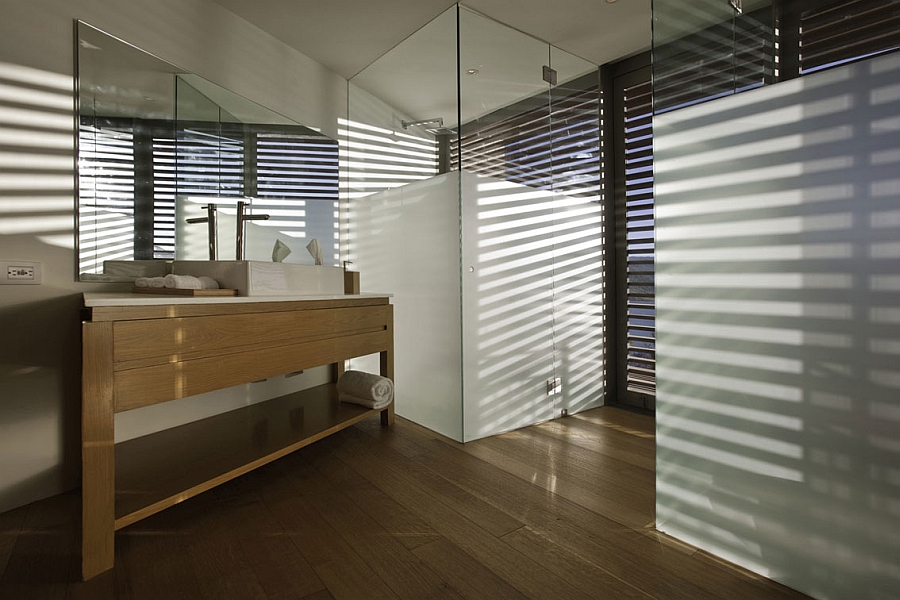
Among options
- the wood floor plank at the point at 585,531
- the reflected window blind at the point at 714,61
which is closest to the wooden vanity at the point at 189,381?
the wood floor plank at the point at 585,531

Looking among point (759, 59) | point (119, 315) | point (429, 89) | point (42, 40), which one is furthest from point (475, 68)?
point (119, 315)

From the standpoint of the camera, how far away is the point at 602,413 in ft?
10.3

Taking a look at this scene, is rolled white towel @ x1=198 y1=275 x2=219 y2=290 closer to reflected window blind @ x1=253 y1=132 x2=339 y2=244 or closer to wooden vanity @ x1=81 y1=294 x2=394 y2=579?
wooden vanity @ x1=81 y1=294 x2=394 y2=579

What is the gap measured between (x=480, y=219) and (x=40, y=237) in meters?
1.97

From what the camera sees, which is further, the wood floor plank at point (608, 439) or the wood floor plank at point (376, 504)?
the wood floor plank at point (608, 439)

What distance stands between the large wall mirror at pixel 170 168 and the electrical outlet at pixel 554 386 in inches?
68.7

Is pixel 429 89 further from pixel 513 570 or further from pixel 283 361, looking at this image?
pixel 513 570

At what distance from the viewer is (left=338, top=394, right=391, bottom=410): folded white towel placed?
260 cm

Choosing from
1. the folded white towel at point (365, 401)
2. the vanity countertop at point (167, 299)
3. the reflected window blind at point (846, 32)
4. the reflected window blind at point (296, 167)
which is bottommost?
the folded white towel at point (365, 401)

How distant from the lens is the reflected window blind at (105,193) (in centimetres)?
196

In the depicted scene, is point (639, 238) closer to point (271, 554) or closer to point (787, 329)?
point (787, 329)

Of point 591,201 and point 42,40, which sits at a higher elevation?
point 42,40

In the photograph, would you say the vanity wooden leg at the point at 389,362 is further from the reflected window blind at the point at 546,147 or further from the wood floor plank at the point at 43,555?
the wood floor plank at the point at 43,555

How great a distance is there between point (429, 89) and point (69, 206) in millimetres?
1865
